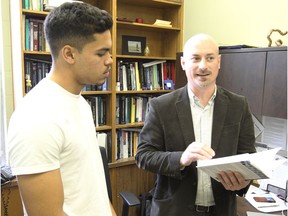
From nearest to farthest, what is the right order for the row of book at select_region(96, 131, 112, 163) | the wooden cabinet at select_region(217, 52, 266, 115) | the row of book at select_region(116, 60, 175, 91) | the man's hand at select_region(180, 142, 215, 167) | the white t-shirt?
the white t-shirt → the man's hand at select_region(180, 142, 215, 167) → the wooden cabinet at select_region(217, 52, 266, 115) → the row of book at select_region(96, 131, 112, 163) → the row of book at select_region(116, 60, 175, 91)

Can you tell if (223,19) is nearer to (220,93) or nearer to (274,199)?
(220,93)

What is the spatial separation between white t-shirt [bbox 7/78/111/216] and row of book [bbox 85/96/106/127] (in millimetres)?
1397

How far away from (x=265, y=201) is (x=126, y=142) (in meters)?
1.32

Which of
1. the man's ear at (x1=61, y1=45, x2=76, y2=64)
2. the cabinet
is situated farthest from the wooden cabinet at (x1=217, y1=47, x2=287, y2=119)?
the man's ear at (x1=61, y1=45, x2=76, y2=64)

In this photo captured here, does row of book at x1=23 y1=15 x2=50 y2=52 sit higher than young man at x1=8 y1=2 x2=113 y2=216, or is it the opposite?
row of book at x1=23 y1=15 x2=50 y2=52

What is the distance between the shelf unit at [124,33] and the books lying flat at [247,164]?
60.9 inches

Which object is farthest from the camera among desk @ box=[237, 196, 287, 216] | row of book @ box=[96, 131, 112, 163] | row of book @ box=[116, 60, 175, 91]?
row of book @ box=[116, 60, 175, 91]

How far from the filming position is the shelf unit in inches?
83.6

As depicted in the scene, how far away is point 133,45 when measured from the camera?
9.18ft

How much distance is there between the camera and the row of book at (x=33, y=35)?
2.15m

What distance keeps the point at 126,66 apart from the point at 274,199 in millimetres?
1640

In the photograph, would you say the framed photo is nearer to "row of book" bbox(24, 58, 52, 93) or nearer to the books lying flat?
"row of book" bbox(24, 58, 52, 93)

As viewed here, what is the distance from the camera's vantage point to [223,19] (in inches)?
103

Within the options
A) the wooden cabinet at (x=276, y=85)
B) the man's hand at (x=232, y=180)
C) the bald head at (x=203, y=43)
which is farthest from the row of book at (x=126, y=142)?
the man's hand at (x=232, y=180)
